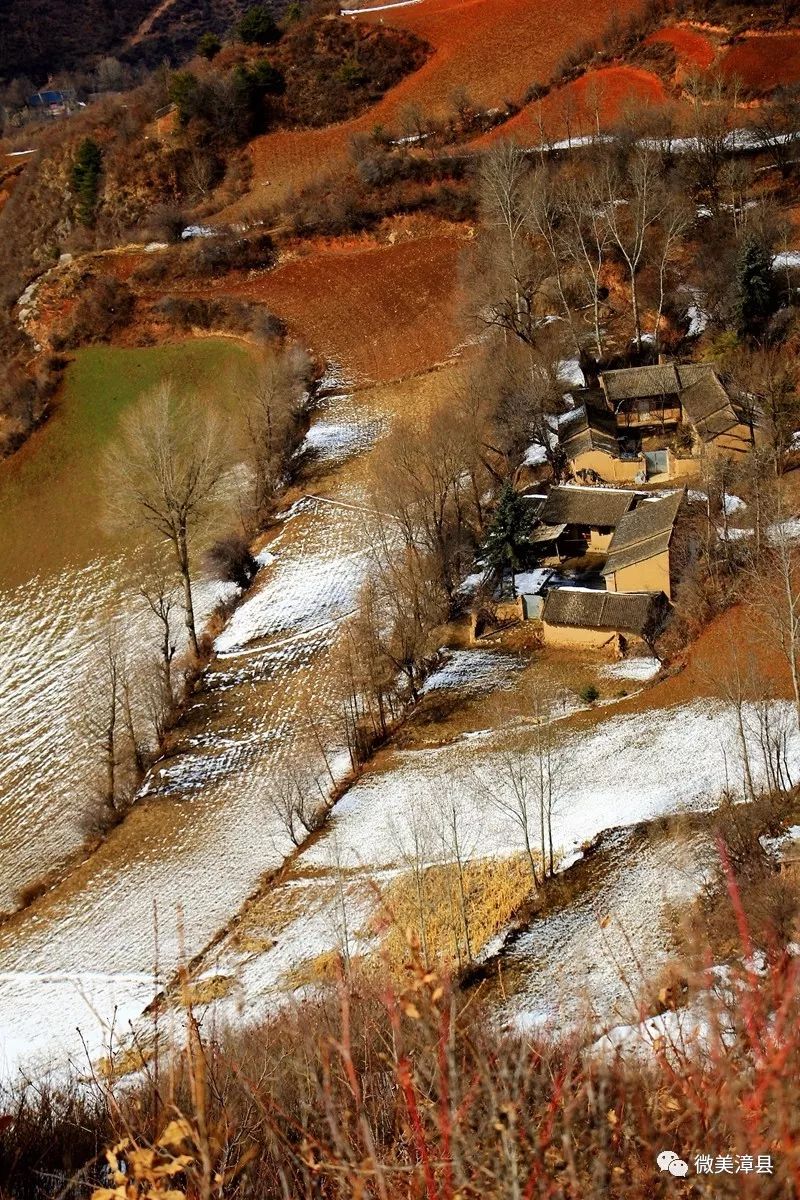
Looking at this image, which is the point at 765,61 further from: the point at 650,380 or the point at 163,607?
the point at 163,607

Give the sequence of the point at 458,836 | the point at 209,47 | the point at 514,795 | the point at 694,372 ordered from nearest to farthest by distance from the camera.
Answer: the point at 458,836 → the point at 514,795 → the point at 694,372 → the point at 209,47

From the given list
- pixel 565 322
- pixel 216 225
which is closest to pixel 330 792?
pixel 565 322

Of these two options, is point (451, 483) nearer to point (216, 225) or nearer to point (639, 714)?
point (639, 714)

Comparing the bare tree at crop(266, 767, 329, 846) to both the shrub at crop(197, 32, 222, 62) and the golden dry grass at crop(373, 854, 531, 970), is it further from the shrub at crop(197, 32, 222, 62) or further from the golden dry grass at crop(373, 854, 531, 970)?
the shrub at crop(197, 32, 222, 62)

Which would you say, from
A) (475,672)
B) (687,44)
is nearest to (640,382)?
(475,672)

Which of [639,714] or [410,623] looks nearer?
[639,714]

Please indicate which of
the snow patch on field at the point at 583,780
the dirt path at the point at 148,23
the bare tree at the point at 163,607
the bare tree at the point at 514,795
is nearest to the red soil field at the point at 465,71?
the bare tree at the point at 163,607

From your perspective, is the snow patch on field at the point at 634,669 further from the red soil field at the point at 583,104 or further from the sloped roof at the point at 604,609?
the red soil field at the point at 583,104

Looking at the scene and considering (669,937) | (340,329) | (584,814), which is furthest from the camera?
(340,329)
